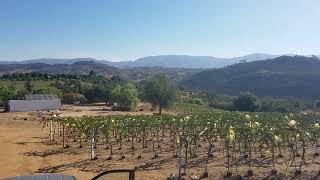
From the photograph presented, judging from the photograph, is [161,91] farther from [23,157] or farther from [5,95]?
[23,157]

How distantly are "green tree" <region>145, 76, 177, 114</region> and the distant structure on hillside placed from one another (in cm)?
1579

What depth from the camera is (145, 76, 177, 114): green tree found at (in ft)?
241

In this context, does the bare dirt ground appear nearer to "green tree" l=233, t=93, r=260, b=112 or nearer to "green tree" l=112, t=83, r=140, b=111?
"green tree" l=112, t=83, r=140, b=111

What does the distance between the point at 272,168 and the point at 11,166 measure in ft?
42.3

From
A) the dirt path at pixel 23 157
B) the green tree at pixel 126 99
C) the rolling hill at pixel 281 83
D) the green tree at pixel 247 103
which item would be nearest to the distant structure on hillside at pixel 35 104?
the green tree at pixel 126 99

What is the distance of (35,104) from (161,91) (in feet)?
67.1

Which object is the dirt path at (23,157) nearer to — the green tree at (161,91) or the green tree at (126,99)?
the green tree at (161,91)

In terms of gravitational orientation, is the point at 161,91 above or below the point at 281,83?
above

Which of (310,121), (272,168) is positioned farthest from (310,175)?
(310,121)

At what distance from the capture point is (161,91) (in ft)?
241

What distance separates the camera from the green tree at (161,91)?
241ft

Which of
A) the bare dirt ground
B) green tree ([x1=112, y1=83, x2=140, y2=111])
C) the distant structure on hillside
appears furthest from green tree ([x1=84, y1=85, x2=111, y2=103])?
the bare dirt ground

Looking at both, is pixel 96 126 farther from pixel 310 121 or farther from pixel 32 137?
pixel 310 121

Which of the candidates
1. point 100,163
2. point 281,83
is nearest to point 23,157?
point 100,163
